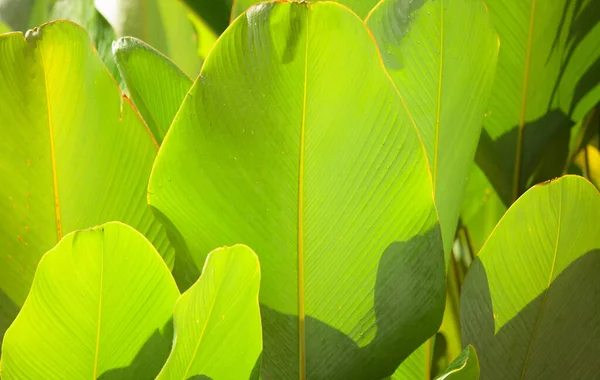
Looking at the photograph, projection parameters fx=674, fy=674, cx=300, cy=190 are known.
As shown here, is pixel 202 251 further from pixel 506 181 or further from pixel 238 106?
pixel 506 181

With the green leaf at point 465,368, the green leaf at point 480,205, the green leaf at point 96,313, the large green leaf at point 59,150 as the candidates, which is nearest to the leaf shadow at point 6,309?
the large green leaf at point 59,150

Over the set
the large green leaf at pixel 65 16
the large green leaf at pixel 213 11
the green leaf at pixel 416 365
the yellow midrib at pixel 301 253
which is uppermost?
the large green leaf at pixel 65 16

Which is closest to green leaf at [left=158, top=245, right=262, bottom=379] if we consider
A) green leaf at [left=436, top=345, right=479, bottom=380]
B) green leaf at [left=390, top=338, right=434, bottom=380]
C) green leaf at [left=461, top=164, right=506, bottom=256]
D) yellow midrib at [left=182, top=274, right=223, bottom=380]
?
yellow midrib at [left=182, top=274, right=223, bottom=380]

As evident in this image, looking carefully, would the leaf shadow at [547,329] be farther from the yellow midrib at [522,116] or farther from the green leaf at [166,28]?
the green leaf at [166,28]

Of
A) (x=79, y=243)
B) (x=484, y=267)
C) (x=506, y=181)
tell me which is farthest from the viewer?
(x=506, y=181)

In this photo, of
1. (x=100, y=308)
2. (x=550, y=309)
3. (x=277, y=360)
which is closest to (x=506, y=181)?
(x=550, y=309)

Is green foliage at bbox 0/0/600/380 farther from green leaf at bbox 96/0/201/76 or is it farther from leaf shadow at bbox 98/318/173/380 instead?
green leaf at bbox 96/0/201/76

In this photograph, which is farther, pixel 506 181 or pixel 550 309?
pixel 506 181
